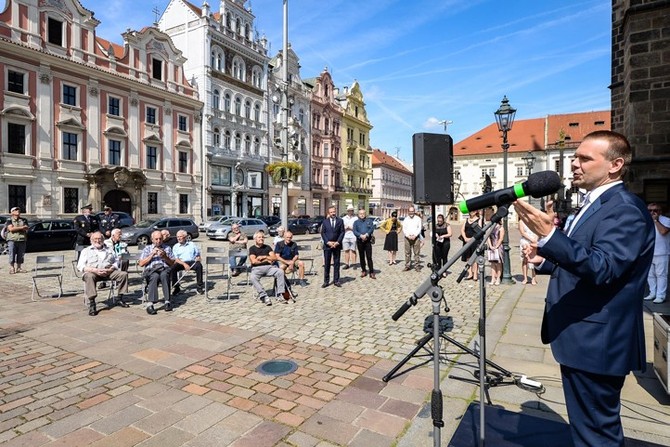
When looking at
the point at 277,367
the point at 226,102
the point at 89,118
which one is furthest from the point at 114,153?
the point at 277,367

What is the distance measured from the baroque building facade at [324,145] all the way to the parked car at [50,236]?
116 ft

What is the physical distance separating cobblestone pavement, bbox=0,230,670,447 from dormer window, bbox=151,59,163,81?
30.3 m

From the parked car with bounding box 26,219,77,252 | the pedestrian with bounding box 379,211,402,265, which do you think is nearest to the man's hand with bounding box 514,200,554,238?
the pedestrian with bounding box 379,211,402,265

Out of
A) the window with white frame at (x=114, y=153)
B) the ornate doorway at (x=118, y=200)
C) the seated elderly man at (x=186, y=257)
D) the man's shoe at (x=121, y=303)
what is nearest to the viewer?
the man's shoe at (x=121, y=303)

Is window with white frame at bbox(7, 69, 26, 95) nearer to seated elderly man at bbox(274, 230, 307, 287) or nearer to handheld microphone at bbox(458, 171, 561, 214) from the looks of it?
seated elderly man at bbox(274, 230, 307, 287)

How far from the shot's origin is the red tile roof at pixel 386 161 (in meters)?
73.8

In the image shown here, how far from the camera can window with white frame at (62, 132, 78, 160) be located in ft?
88.6

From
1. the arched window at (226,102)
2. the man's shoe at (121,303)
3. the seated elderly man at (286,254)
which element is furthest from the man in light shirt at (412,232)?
the arched window at (226,102)

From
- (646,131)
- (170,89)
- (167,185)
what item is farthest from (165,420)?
(170,89)

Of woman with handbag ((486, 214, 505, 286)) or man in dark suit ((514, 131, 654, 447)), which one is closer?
man in dark suit ((514, 131, 654, 447))

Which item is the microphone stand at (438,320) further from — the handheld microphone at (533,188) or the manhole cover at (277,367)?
the manhole cover at (277,367)

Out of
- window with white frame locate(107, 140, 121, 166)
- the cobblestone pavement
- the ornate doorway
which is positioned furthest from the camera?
window with white frame locate(107, 140, 121, 166)

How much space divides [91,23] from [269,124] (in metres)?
18.9

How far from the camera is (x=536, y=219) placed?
6.52ft
